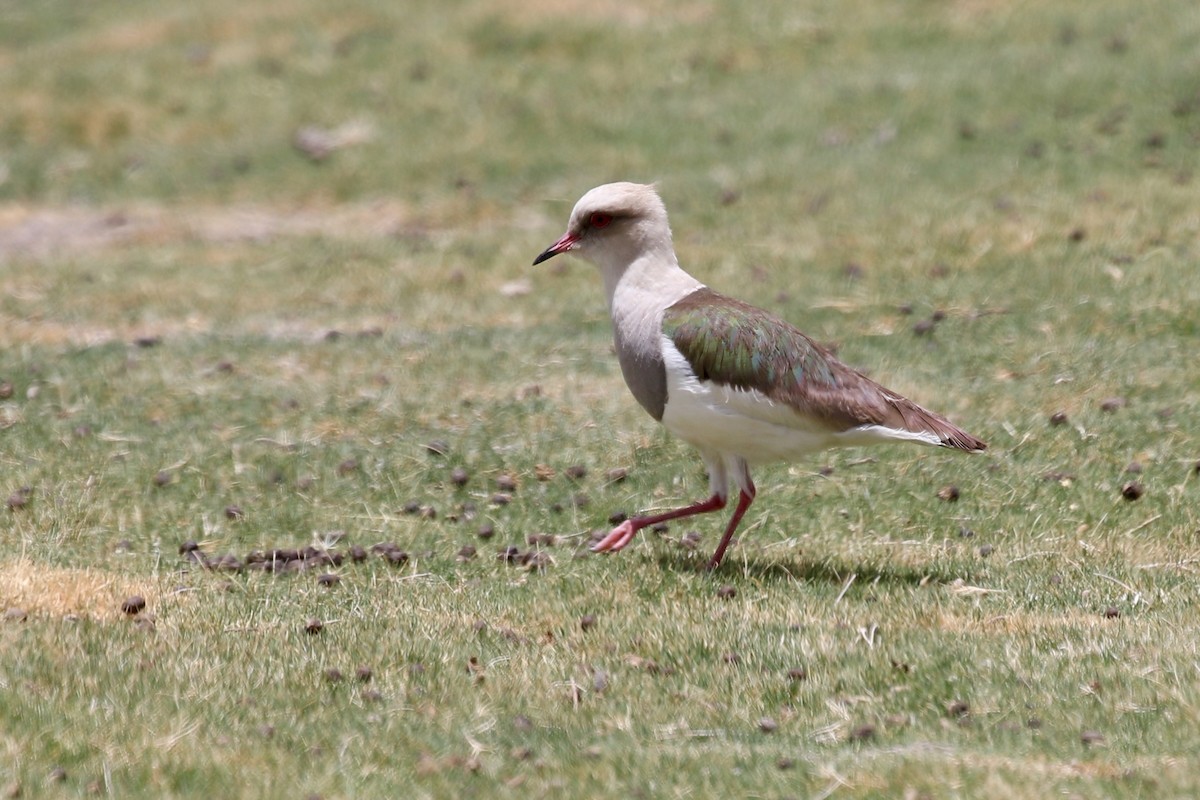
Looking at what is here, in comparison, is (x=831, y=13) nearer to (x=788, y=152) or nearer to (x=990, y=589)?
(x=788, y=152)

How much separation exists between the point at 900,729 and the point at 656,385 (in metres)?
2.70

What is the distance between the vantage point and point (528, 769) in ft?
20.1

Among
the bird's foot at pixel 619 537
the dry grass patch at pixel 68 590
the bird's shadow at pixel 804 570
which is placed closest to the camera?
the dry grass patch at pixel 68 590

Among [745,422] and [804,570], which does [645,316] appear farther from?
[804,570]

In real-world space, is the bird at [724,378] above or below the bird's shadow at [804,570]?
above

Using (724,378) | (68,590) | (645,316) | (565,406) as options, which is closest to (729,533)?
(724,378)

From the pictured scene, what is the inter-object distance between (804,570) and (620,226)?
2.06 m

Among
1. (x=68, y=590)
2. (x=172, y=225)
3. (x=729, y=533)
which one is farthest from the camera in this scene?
(x=172, y=225)

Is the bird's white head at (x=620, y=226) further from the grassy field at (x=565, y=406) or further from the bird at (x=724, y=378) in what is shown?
the grassy field at (x=565, y=406)

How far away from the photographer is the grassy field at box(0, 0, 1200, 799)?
21.4ft

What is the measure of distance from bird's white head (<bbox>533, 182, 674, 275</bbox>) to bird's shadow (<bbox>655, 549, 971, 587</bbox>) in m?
1.62

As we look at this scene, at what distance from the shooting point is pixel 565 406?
12.1 meters

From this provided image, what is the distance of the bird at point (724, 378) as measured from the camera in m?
8.52

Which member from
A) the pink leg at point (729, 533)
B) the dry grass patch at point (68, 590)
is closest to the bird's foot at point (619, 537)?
the pink leg at point (729, 533)
